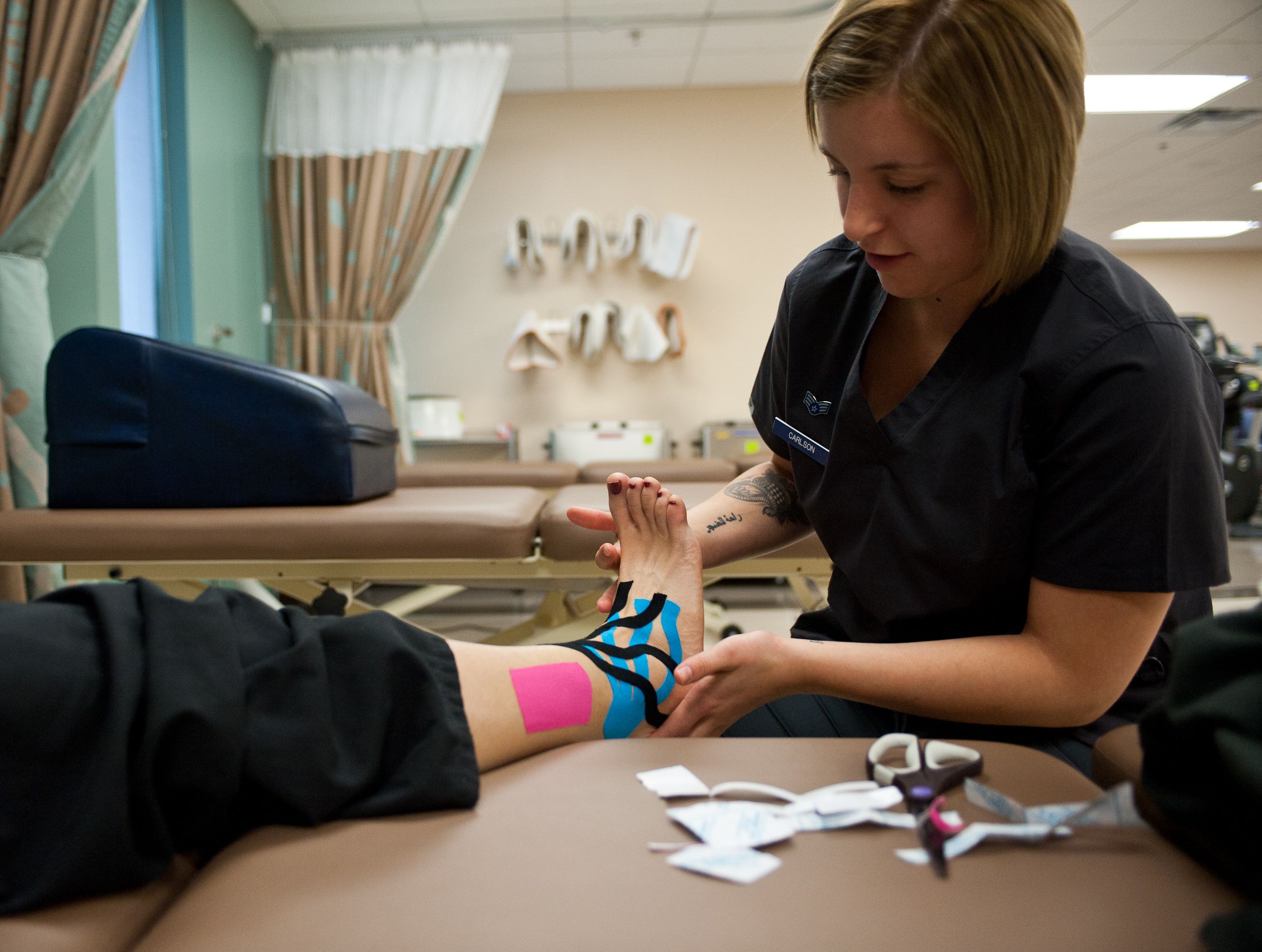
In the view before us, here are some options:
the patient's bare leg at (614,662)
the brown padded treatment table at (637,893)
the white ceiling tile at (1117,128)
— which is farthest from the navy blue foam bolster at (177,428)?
the white ceiling tile at (1117,128)

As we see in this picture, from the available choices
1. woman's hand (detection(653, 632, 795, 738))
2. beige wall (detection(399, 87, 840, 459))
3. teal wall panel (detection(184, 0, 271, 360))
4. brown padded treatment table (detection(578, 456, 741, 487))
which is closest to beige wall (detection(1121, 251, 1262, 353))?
beige wall (detection(399, 87, 840, 459))

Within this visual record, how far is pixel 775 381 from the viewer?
105 cm

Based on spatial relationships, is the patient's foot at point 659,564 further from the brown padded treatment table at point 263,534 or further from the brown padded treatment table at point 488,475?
the brown padded treatment table at point 488,475

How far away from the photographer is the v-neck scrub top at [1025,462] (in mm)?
667

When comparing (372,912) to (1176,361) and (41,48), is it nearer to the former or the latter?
(1176,361)

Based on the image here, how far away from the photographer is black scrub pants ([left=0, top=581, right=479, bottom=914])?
1.54 ft

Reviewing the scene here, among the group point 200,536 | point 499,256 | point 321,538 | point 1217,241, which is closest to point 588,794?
point 321,538

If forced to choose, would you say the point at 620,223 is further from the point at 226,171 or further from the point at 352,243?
the point at 226,171

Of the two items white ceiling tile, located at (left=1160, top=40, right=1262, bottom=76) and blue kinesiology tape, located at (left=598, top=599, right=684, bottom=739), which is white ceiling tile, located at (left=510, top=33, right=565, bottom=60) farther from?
blue kinesiology tape, located at (left=598, top=599, right=684, bottom=739)

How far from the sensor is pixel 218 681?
1.70 ft

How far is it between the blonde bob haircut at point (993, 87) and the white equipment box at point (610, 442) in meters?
3.29

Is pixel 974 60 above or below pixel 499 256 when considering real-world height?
below

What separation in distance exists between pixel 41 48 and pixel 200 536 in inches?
64.6

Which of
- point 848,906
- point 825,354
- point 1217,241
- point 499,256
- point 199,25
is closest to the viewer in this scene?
point 848,906
